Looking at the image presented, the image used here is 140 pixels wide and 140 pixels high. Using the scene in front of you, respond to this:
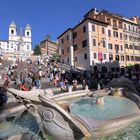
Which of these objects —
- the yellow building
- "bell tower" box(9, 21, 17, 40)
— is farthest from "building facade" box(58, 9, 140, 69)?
"bell tower" box(9, 21, 17, 40)

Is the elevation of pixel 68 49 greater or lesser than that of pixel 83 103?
greater

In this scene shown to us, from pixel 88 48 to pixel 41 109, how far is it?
41256mm

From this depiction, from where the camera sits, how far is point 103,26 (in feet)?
163

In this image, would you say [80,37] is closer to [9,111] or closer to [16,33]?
[9,111]

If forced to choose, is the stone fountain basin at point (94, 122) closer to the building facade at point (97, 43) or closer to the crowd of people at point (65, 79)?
the crowd of people at point (65, 79)

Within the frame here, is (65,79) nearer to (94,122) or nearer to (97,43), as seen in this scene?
(94,122)

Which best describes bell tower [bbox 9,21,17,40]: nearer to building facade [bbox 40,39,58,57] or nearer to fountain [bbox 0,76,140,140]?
building facade [bbox 40,39,58,57]

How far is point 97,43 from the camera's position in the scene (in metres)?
47.8

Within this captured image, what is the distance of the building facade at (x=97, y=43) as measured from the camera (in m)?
46.8

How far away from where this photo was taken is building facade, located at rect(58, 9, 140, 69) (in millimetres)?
46812

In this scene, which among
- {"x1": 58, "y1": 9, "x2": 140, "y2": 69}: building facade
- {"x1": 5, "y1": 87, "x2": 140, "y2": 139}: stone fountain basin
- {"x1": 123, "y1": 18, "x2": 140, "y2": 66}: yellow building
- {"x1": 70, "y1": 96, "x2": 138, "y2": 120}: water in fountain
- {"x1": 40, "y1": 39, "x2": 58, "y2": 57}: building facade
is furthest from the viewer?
{"x1": 40, "y1": 39, "x2": 58, "y2": 57}: building facade

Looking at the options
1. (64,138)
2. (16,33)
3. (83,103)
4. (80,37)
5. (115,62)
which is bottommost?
(64,138)

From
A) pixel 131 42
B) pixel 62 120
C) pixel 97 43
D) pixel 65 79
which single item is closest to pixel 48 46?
pixel 131 42

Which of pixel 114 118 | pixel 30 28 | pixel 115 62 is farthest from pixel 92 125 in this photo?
pixel 30 28
